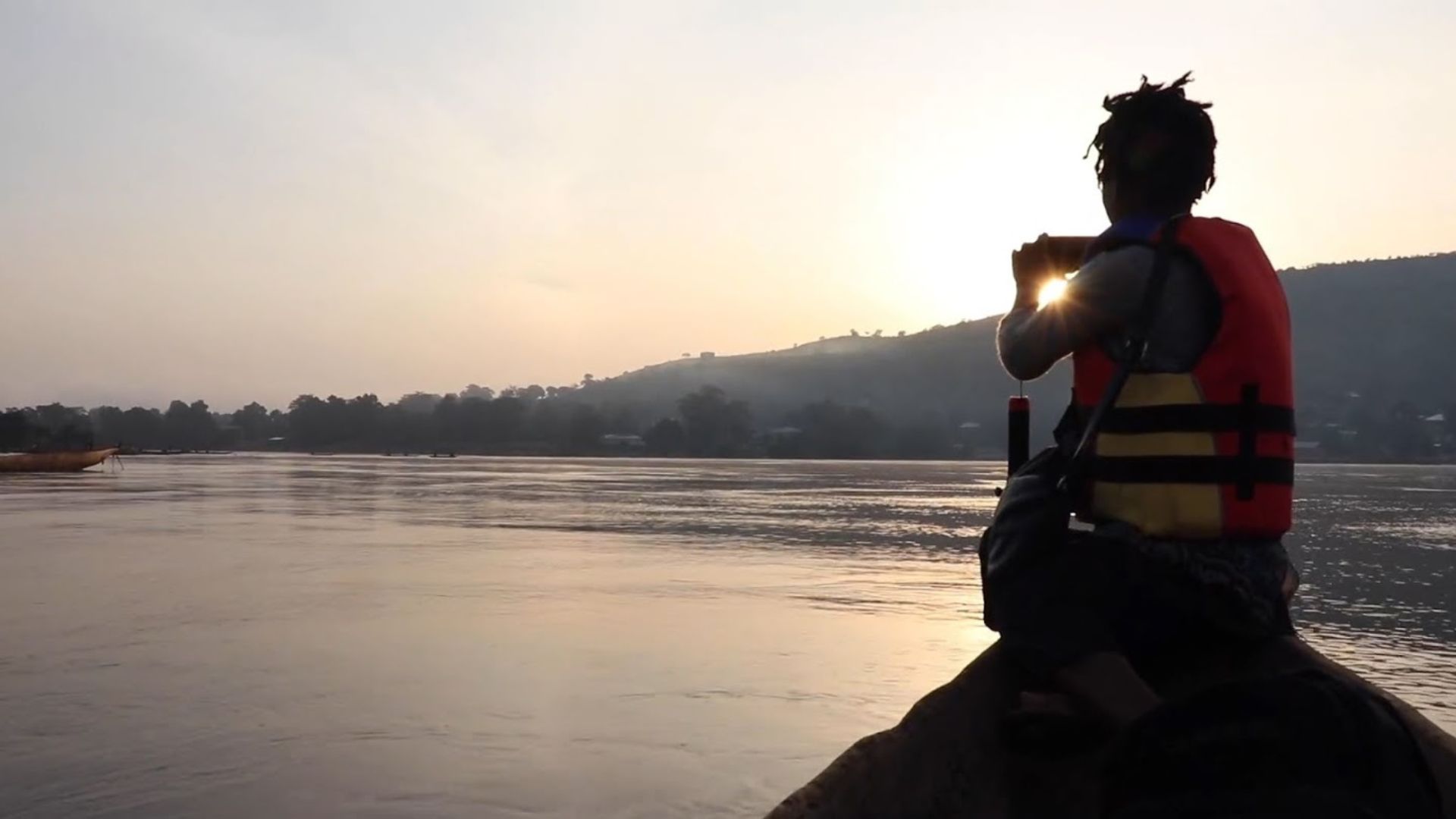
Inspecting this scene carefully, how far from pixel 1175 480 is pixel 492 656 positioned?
29.0 feet

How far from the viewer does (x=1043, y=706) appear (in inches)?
97.5

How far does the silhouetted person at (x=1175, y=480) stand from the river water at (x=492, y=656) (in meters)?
4.28

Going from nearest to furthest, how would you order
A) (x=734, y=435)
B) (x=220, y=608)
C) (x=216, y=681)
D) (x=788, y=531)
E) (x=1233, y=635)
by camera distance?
(x=1233, y=635) → (x=216, y=681) → (x=220, y=608) → (x=788, y=531) → (x=734, y=435)

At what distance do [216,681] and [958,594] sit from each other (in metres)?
8.95

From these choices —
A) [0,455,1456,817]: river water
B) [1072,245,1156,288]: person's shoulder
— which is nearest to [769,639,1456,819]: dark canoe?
[1072,245,1156,288]: person's shoulder

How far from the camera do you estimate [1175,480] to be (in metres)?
2.40

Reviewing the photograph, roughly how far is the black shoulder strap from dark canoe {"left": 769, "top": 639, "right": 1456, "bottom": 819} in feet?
1.56

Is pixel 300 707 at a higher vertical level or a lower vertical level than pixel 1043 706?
lower

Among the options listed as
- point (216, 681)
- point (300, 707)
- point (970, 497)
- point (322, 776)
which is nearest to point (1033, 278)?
point (322, 776)

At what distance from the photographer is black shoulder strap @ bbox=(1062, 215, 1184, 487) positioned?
94.6 inches

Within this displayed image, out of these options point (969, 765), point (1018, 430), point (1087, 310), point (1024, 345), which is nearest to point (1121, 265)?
point (1087, 310)

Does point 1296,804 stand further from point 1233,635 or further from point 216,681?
point 216,681

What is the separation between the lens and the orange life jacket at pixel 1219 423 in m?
2.38

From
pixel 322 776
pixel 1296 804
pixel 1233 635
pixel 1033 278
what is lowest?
pixel 322 776
